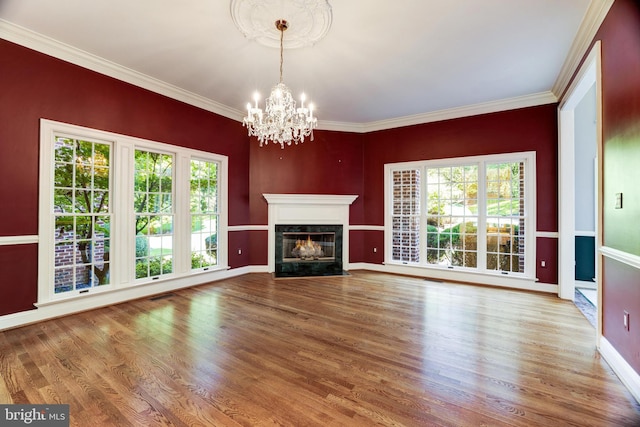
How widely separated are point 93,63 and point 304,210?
3.82 m

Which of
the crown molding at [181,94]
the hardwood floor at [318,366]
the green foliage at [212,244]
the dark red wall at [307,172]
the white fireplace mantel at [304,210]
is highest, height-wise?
the crown molding at [181,94]

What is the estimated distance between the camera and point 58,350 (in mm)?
2455

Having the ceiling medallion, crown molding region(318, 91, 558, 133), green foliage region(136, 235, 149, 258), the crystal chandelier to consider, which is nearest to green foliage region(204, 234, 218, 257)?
green foliage region(136, 235, 149, 258)

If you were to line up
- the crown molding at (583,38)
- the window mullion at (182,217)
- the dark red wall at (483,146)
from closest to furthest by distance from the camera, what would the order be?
the crown molding at (583,38) < the dark red wall at (483,146) < the window mullion at (182,217)

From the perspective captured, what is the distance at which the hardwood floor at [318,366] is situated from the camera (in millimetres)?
1714

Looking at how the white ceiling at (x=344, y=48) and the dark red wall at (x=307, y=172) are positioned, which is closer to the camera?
the white ceiling at (x=344, y=48)

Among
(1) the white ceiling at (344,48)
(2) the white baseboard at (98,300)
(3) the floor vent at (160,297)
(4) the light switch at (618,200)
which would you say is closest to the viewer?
(4) the light switch at (618,200)

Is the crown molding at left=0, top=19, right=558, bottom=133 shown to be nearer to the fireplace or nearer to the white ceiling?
the white ceiling

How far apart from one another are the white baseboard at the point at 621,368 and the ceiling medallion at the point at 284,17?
375 centimetres

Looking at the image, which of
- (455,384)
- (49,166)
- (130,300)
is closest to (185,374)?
(455,384)

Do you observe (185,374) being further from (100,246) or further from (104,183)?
(104,183)

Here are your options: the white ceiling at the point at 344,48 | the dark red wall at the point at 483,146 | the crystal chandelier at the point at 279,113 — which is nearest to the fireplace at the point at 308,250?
the dark red wall at the point at 483,146

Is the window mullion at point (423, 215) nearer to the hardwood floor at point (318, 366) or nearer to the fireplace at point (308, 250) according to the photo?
the fireplace at point (308, 250)

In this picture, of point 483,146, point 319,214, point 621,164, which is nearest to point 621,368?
point 621,164
